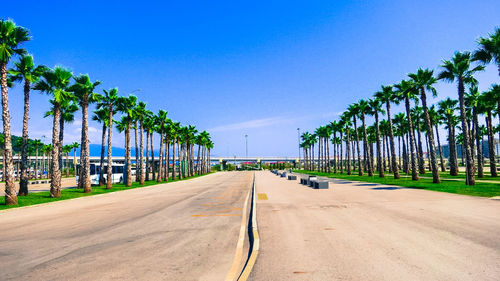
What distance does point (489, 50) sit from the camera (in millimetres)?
23203

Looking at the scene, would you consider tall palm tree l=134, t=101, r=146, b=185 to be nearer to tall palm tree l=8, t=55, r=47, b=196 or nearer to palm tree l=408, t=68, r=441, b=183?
tall palm tree l=8, t=55, r=47, b=196

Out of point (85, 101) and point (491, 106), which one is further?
point (491, 106)

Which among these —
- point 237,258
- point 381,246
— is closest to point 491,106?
point 381,246

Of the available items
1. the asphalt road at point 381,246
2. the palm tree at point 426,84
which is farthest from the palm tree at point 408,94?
the asphalt road at point 381,246

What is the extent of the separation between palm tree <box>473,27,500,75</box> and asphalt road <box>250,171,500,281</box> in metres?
18.2

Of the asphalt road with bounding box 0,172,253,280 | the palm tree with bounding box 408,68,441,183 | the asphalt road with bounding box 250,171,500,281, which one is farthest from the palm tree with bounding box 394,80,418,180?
the asphalt road with bounding box 0,172,253,280

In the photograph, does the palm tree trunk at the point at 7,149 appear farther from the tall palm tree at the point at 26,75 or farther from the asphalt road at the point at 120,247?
the asphalt road at the point at 120,247

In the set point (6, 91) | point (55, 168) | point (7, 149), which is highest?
point (6, 91)

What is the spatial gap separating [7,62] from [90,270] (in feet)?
65.4

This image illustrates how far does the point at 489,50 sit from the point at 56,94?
1411 inches

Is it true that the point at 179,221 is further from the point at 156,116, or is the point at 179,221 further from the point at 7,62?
the point at 156,116

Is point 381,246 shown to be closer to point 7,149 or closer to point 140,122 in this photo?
point 7,149

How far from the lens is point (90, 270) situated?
5.66 m

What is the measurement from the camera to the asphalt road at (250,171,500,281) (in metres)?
5.08
